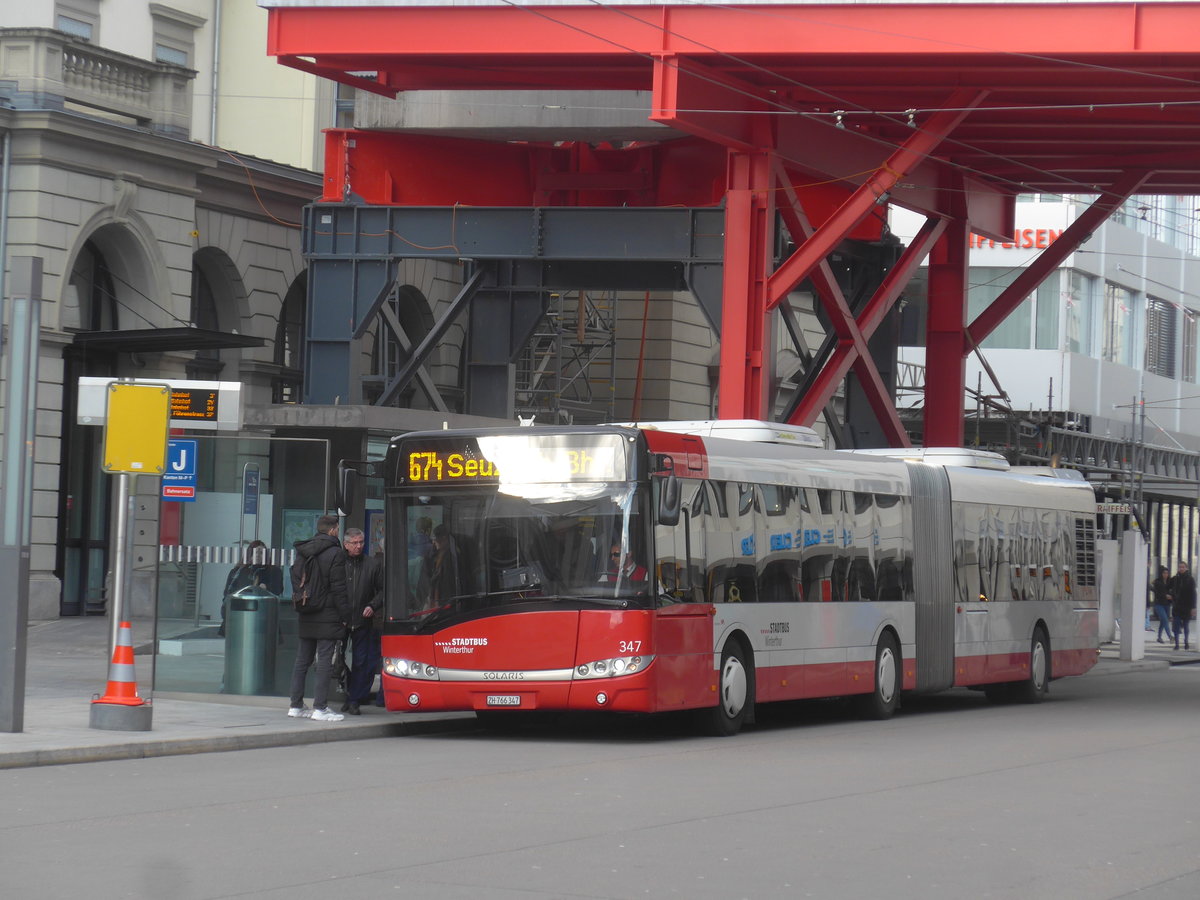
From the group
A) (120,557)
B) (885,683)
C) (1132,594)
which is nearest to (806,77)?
(885,683)

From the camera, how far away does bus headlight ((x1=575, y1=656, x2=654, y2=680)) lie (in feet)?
53.6

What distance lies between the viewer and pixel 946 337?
33.3 metres

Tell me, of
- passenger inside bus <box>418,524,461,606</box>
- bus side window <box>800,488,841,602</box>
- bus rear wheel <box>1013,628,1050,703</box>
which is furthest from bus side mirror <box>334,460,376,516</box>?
bus rear wheel <box>1013,628,1050,703</box>

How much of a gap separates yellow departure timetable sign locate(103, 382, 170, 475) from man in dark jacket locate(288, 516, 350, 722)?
2120 millimetres

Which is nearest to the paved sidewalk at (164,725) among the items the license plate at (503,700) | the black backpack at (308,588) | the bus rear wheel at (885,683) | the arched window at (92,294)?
the black backpack at (308,588)

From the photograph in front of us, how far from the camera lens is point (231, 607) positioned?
18.8 metres

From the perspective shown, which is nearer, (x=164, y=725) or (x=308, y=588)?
(x=164, y=725)

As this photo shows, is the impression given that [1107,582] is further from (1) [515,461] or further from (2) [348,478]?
(2) [348,478]

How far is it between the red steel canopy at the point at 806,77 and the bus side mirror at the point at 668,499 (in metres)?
9.00

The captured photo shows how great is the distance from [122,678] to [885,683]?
29.2 feet

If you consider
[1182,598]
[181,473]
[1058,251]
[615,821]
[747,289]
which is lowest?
[615,821]

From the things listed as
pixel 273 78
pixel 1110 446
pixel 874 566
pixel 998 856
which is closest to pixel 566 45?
pixel 874 566

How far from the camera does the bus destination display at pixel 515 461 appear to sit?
16812 millimetres

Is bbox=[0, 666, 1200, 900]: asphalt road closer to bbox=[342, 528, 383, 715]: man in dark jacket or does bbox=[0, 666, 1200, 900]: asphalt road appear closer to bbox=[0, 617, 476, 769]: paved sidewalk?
bbox=[0, 617, 476, 769]: paved sidewalk
